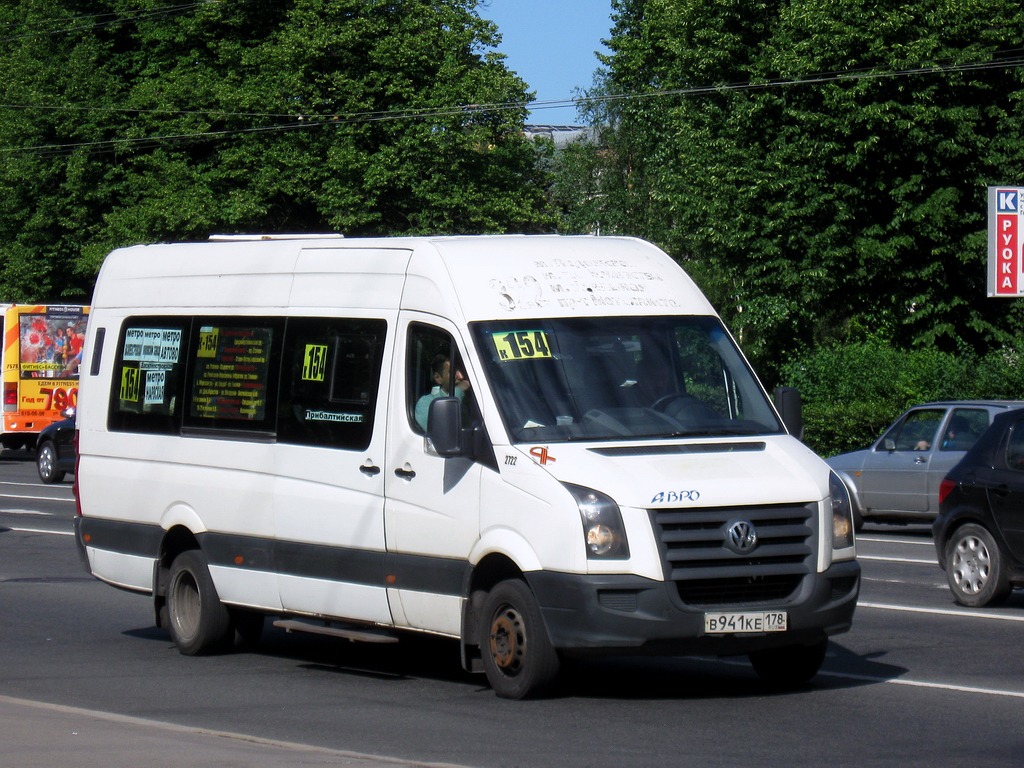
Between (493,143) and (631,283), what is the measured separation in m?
40.6

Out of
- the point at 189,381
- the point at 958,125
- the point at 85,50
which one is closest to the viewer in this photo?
the point at 189,381

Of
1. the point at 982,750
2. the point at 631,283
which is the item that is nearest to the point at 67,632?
the point at 631,283

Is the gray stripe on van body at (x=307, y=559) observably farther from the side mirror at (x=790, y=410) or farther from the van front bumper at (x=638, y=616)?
the side mirror at (x=790, y=410)

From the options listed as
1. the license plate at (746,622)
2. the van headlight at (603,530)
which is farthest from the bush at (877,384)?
the van headlight at (603,530)

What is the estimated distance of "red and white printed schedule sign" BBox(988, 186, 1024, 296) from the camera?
26.7m

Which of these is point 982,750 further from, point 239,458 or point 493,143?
point 493,143

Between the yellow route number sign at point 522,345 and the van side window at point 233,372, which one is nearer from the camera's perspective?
the yellow route number sign at point 522,345

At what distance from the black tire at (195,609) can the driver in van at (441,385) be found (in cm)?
235

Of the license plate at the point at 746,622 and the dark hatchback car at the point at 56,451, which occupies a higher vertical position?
the dark hatchback car at the point at 56,451

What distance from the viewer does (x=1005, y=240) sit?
87.9 ft

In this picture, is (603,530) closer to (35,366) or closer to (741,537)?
(741,537)

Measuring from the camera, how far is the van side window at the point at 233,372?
10.7 m

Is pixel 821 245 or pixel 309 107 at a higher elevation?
pixel 309 107

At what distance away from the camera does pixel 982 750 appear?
755 cm
